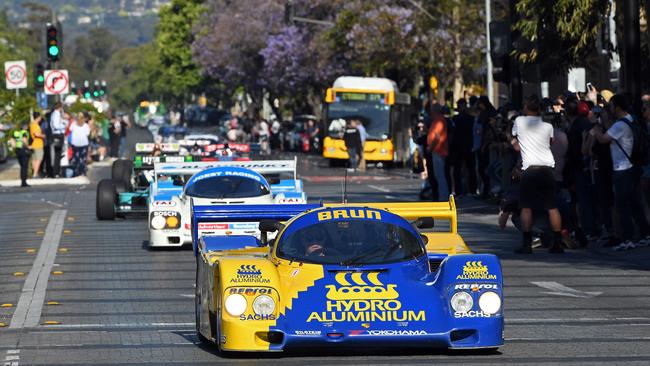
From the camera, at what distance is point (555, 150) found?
20828 millimetres

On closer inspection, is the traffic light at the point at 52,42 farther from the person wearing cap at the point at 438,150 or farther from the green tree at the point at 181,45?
the green tree at the point at 181,45

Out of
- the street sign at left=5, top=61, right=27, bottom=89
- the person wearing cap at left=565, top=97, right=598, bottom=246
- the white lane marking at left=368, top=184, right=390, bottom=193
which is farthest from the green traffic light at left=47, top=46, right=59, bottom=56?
the person wearing cap at left=565, top=97, right=598, bottom=246

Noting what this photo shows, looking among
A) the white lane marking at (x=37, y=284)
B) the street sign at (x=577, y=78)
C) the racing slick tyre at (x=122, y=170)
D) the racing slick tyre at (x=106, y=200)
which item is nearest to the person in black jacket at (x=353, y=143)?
the racing slick tyre at (x=122, y=170)

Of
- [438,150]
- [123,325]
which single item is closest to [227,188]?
[438,150]

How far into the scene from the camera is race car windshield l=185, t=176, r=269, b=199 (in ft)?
73.3

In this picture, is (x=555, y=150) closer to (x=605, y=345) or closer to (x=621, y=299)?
(x=621, y=299)

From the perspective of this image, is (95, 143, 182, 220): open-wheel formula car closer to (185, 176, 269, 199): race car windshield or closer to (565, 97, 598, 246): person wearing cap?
(185, 176, 269, 199): race car windshield

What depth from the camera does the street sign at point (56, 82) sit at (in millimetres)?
47031

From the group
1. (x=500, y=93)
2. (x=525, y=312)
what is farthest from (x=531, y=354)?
(x=500, y=93)

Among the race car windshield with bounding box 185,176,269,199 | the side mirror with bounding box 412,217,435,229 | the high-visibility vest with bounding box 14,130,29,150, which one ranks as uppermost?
the high-visibility vest with bounding box 14,130,29,150

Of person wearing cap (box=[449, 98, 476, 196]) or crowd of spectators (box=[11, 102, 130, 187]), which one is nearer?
person wearing cap (box=[449, 98, 476, 196])

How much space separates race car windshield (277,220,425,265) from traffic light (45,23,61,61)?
33.2m

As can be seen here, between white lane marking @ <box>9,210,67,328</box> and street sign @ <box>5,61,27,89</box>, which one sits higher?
street sign @ <box>5,61,27,89</box>

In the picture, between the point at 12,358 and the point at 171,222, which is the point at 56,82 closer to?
the point at 171,222
